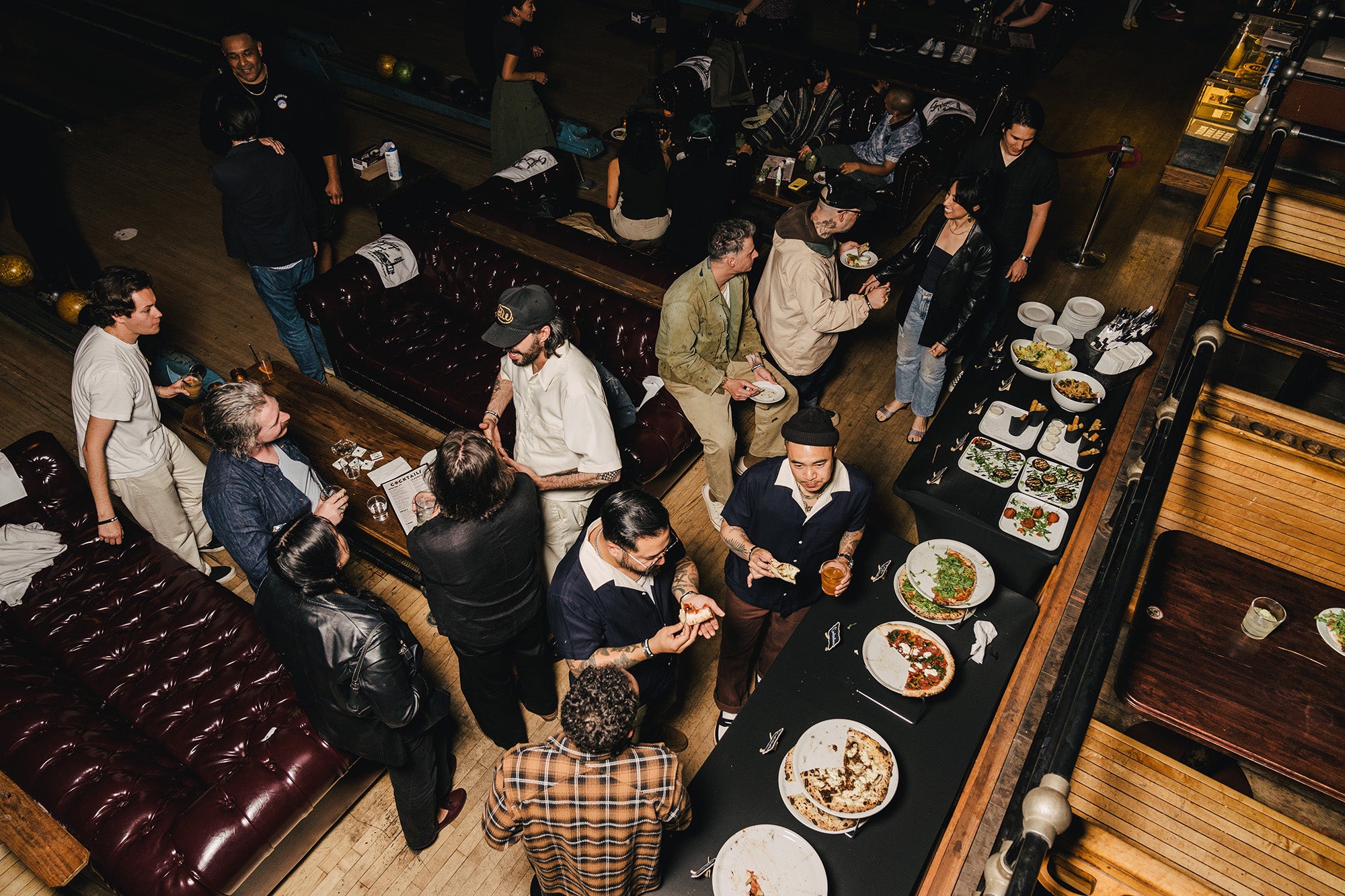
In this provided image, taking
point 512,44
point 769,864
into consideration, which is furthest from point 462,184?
point 769,864

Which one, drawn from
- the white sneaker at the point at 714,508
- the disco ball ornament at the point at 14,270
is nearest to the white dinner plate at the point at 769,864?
the white sneaker at the point at 714,508

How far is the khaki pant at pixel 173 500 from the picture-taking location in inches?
161

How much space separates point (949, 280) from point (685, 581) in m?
2.42

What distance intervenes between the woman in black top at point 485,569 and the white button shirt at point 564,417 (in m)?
0.42

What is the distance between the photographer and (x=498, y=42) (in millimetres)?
6336

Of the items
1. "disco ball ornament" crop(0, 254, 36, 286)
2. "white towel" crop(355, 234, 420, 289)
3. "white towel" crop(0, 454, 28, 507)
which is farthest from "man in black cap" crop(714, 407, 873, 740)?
"disco ball ornament" crop(0, 254, 36, 286)

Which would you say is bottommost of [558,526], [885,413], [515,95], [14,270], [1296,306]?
[14,270]

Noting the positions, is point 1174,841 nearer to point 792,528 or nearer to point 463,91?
point 792,528

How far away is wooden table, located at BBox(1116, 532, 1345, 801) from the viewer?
73.3 inches

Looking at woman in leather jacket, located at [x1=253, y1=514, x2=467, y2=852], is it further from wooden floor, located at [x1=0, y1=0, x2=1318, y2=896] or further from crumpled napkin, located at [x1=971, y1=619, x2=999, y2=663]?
crumpled napkin, located at [x1=971, y1=619, x2=999, y2=663]

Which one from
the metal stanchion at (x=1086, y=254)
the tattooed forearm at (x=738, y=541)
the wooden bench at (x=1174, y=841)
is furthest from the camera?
the metal stanchion at (x=1086, y=254)

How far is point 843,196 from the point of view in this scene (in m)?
3.92

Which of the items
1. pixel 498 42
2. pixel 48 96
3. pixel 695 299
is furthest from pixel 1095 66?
pixel 48 96

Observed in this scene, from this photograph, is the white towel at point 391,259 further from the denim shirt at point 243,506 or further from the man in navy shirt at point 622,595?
the man in navy shirt at point 622,595
